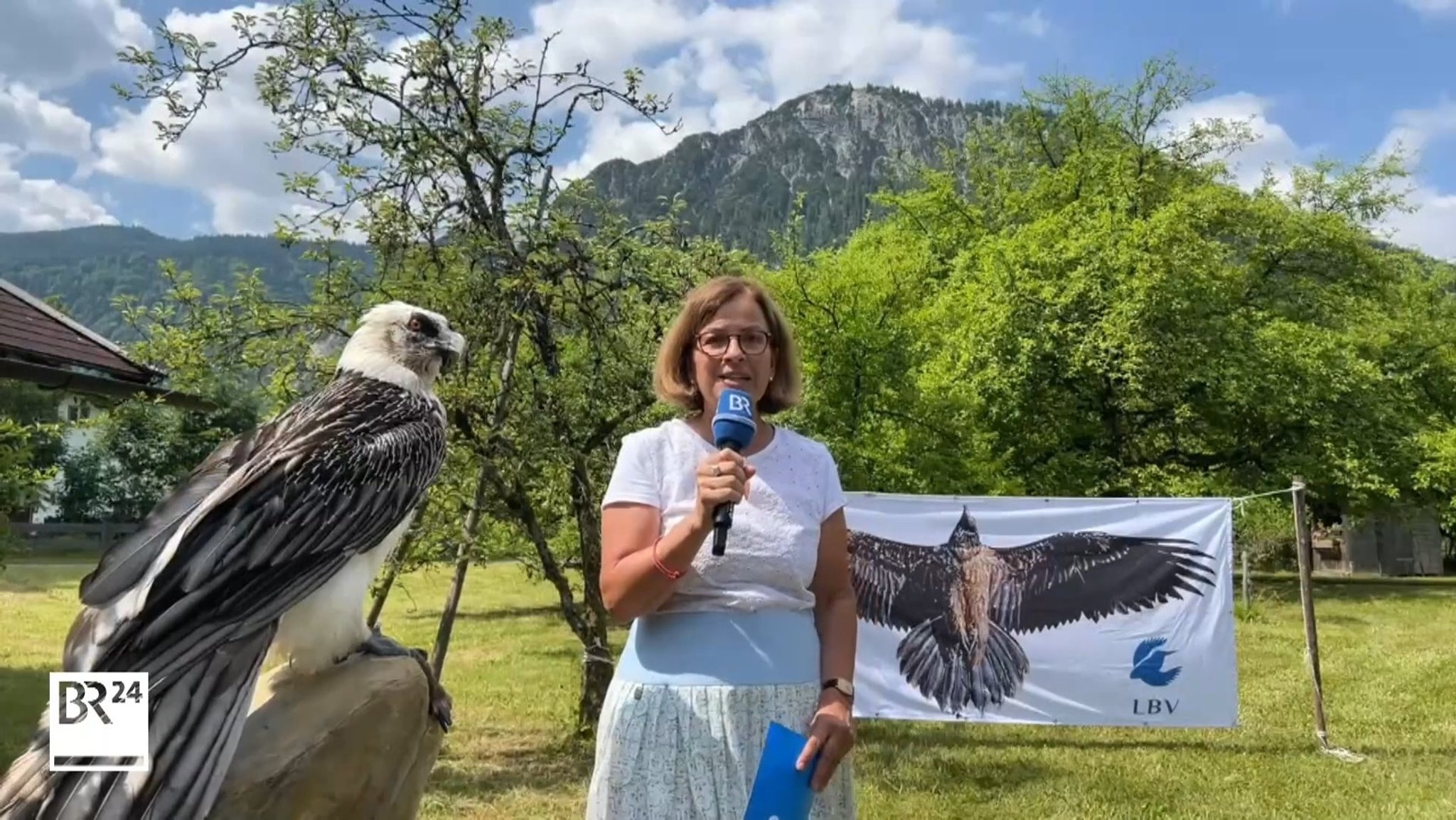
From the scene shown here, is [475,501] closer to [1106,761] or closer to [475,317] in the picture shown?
[475,317]

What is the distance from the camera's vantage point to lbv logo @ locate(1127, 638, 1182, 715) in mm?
7141

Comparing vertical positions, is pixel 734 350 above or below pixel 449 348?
below

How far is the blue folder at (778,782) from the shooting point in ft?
6.72

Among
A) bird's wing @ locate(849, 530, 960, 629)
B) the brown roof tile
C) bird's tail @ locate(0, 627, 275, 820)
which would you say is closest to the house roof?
the brown roof tile

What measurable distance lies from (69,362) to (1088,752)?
8424 mm

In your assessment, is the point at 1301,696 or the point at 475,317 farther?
the point at 1301,696

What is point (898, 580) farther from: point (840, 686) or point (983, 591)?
point (840, 686)

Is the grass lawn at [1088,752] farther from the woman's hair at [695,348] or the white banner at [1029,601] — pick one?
the woman's hair at [695,348]

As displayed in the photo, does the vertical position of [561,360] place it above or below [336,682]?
above

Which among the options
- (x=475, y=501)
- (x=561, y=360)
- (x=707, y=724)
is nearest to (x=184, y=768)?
(x=707, y=724)

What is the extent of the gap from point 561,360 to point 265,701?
4601 mm

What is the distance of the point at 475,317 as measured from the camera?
6473mm

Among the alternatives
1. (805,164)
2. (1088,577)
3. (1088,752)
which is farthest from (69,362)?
(805,164)

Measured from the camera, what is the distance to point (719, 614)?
7.28 feet
